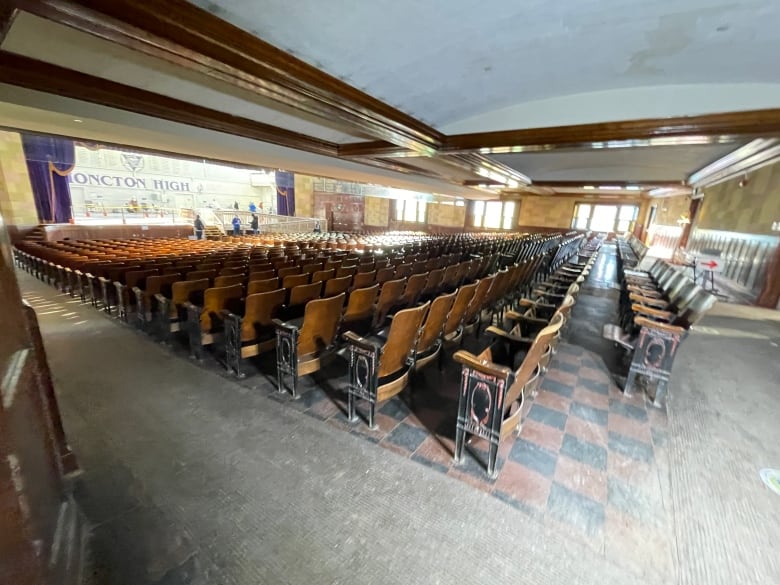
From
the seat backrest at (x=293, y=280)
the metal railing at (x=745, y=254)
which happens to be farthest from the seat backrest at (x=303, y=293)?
the metal railing at (x=745, y=254)

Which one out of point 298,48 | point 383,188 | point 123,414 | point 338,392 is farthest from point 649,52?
point 383,188

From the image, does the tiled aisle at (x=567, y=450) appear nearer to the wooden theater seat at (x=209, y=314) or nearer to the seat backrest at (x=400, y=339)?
the seat backrest at (x=400, y=339)

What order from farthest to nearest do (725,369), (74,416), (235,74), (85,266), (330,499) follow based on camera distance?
(85,266), (725,369), (235,74), (74,416), (330,499)

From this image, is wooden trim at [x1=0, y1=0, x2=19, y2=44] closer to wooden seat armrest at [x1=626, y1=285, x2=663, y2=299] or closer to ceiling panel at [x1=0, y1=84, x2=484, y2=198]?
ceiling panel at [x1=0, y1=84, x2=484, y2=198]

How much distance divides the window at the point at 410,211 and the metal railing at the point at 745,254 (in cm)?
1339

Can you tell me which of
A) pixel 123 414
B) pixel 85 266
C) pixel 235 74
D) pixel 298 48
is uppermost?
pixel 298 48

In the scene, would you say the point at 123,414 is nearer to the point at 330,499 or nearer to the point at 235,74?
the point at 330,499

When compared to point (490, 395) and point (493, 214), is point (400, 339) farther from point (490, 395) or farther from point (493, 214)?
point (493, 214)

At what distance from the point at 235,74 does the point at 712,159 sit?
24.1 ft

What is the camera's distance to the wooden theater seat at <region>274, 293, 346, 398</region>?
2.04 meters

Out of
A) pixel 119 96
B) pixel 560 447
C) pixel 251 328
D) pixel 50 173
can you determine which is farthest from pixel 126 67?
pixel 50 173

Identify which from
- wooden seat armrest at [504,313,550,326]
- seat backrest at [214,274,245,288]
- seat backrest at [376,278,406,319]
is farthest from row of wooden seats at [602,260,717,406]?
seat backrest at [214,274,245,288]

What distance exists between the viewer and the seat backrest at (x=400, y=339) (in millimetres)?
1813

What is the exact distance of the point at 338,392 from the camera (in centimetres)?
229
